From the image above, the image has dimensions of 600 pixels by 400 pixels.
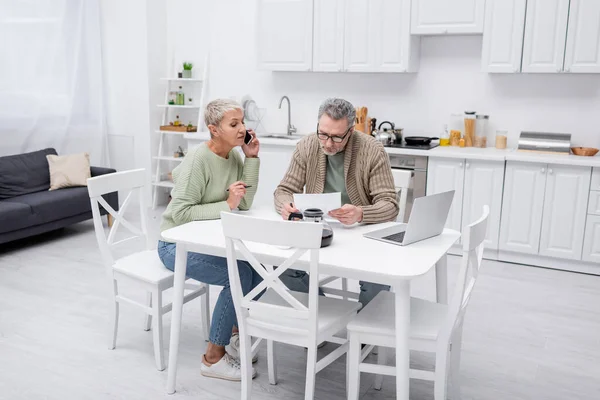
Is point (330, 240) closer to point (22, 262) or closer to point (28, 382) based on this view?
point (28, 382)

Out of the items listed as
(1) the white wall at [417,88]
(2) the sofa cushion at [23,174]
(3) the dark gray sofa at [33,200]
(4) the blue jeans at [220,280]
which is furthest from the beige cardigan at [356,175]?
(2) the sofa cushion at [23,174]

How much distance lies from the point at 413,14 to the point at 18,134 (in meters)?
3.70

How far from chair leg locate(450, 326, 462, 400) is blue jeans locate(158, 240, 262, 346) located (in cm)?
93

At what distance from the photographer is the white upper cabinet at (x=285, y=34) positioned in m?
5.30

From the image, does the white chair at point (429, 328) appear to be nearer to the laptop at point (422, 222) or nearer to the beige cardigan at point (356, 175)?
the laptop at point (422, 222)

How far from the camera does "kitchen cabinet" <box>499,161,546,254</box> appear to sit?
4.48m

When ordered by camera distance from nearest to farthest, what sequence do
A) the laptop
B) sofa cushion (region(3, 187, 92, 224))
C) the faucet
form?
the laptop → sofa cushion (region(3, 187, 92, 224)) → the faucet

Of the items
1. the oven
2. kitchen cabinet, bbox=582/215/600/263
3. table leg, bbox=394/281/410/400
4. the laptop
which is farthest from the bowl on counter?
table leg, bbox=394/281/410/400

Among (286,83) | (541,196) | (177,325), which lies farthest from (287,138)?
(177,325)

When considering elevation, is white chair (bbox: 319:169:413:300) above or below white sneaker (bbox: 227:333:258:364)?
above

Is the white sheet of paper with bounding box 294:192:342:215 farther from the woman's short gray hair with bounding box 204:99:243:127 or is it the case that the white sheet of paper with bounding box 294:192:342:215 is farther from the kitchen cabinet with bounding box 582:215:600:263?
the kitchen cabinet with bounding box 582:215:600:263

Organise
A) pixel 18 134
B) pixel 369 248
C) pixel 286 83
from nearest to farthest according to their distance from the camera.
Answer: pixel 369 248, pixel 18 134, pixel 286 83

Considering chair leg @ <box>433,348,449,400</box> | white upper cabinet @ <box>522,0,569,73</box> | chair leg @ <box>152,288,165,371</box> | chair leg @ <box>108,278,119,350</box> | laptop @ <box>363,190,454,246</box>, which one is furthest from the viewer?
white upper cabinet @ <box>522,0,569,73</box>

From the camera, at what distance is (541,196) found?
14.7 ft
